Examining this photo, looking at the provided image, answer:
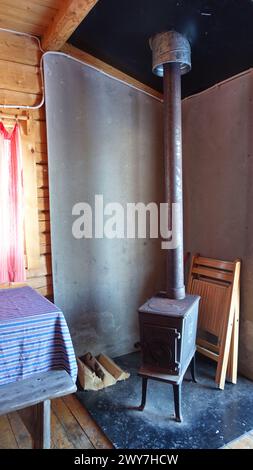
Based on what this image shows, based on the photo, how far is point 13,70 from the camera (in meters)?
2.22

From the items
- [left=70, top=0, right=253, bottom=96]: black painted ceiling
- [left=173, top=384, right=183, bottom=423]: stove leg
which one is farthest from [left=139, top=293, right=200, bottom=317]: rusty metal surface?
[left=70, top=0, right=253, bottom=96]: black painted ceiling

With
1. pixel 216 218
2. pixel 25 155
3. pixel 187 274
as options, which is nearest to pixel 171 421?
pixel 187 274

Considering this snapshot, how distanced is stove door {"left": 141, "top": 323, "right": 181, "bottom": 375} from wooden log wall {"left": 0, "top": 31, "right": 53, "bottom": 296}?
833 millimetres

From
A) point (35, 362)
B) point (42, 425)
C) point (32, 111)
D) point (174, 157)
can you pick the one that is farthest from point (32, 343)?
point (32, 111)

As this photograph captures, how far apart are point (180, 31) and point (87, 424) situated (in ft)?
8.38

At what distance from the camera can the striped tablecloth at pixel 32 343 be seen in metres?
1.47

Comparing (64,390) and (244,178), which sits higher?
(244,178)

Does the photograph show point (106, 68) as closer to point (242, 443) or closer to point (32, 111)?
point (32, 111)

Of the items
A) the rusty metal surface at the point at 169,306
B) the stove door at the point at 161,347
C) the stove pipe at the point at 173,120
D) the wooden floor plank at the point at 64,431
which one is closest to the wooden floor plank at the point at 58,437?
the wooden floor plank at the point at 64,431

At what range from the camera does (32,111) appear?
7.57 ft

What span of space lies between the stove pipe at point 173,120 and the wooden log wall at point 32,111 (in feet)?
2.79

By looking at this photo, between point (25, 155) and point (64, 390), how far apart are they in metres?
1.54

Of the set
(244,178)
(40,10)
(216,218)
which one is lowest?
(216,218)

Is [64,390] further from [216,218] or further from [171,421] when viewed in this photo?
[216,218]
